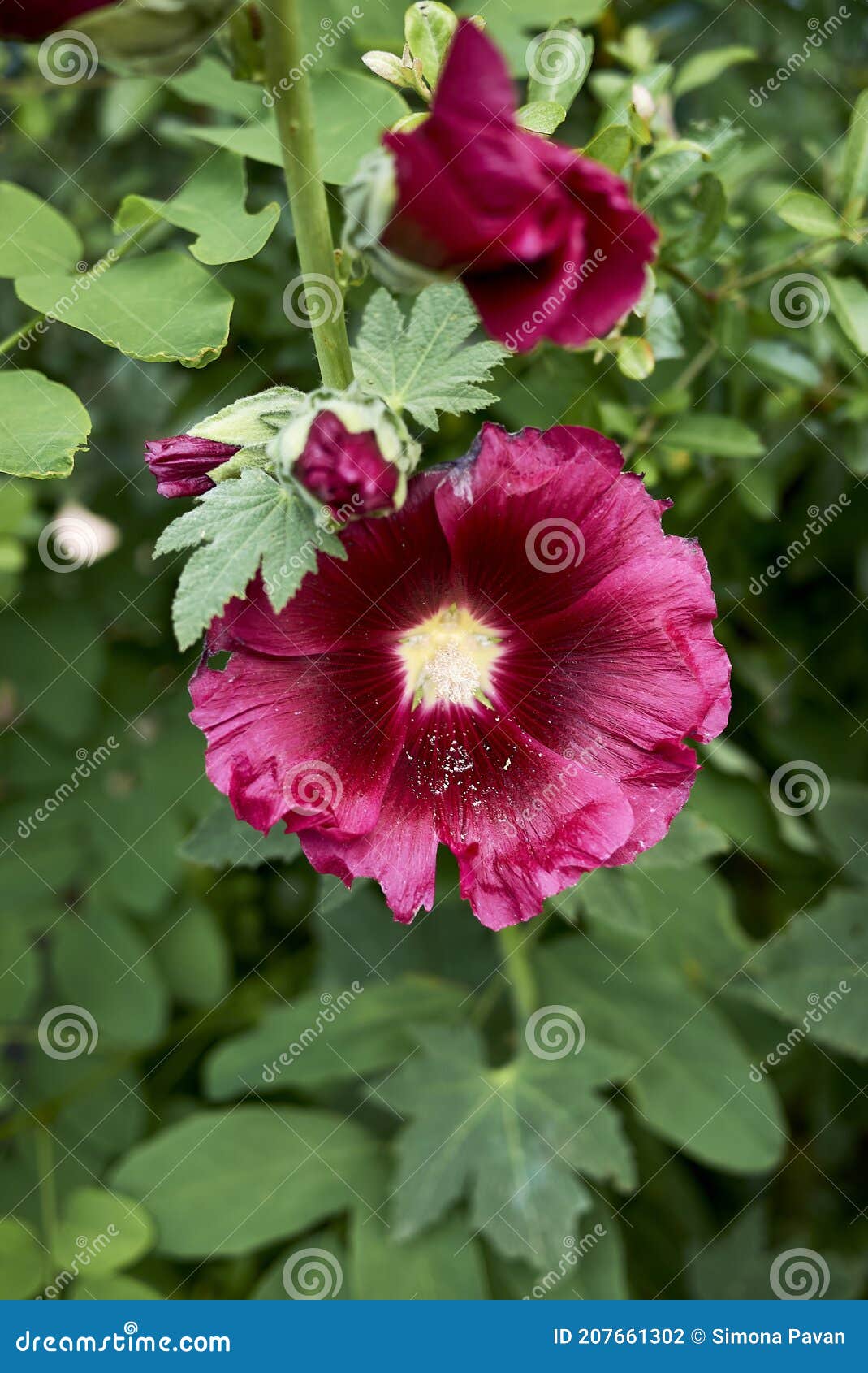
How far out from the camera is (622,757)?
0.81 meters

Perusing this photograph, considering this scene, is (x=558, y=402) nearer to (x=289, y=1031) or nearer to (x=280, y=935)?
(x=289, y=1031)

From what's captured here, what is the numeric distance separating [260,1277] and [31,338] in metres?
1.27

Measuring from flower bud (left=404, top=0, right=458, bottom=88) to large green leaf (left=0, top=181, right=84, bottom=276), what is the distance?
0.38m

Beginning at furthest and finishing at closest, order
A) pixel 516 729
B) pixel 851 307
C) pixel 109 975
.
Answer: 1. pixel 109 975
2. pixel 851 307
3. pixel 516 729

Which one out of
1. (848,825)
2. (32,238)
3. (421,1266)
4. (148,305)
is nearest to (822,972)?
(848,825)

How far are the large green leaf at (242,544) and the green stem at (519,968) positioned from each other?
0.70 meters

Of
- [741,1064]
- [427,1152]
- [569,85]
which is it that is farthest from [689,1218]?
[569,85]

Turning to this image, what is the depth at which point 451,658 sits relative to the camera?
902 mm

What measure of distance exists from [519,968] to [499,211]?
96 cm

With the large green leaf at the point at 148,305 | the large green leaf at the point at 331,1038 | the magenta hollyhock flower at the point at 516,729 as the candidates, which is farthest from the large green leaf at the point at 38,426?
the large green leaf at the point at 331,1038

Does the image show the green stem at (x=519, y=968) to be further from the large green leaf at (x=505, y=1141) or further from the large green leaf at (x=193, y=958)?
the large green leaf at (x=193, y=958)

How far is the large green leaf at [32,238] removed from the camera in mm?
961

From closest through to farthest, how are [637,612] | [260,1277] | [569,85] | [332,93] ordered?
[637,612], [569,85], [332,93], [260,1277]

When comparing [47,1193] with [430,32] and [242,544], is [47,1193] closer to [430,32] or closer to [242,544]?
[242,544]
